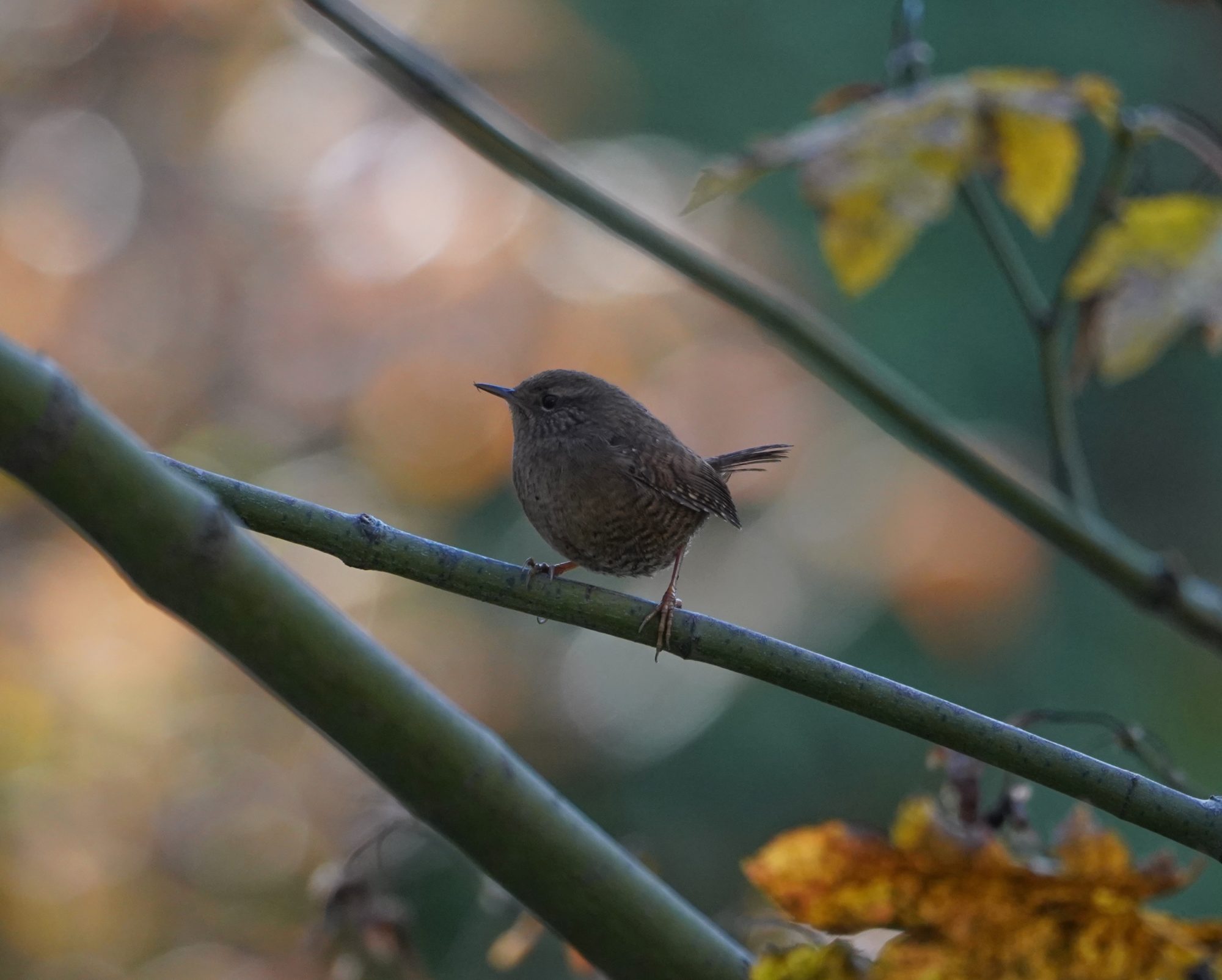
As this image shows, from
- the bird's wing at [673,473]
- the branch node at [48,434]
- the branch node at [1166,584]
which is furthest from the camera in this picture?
the bird's wing at [673,473]

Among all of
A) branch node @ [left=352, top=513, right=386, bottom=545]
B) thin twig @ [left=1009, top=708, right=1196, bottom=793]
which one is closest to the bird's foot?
branch node @ [left=352, top=513, right=386, bottom=545]

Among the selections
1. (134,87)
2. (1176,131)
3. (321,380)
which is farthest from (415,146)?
(1176,131)

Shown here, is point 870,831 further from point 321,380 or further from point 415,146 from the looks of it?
point 415,146

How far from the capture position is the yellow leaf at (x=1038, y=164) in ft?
7.89

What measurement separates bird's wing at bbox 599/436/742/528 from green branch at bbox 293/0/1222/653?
639 mm

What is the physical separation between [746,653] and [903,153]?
3.51ft

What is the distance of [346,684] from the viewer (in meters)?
1.50

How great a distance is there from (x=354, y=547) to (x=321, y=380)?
4.95m

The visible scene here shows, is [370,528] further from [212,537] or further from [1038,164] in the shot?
[1038,164]

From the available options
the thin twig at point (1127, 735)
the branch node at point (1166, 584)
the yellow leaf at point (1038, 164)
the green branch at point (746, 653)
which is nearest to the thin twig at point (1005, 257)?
the yellow leaf at point (1038, 164)

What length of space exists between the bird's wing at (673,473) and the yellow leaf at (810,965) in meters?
1.48

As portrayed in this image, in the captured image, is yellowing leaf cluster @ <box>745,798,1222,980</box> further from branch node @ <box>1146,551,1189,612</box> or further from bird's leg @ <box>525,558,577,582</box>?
bird's leg @ <box>525,558,577,582</box>

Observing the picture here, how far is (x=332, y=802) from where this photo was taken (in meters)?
6.06

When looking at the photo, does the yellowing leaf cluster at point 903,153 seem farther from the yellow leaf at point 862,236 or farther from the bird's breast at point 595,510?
the bird's breast at point 595,510
